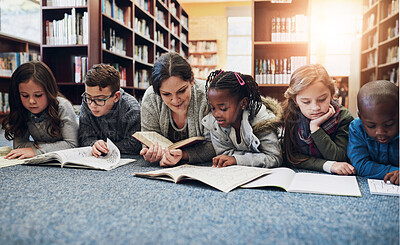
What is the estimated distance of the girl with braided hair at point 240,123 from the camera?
127cm

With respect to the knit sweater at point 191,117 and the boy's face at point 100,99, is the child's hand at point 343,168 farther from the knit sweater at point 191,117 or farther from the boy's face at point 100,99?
the boy's face at point 100,99

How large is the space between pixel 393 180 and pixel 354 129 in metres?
0.22

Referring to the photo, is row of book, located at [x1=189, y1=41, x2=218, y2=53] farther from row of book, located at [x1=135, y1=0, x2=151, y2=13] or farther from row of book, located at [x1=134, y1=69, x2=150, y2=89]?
row of book, located at [x1=134, y1=69, x2=150, y2=89]

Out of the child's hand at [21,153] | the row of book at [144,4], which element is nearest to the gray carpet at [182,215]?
the child's hand at [21,153]

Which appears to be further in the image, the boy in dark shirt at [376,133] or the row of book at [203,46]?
the row of book at [203,46]

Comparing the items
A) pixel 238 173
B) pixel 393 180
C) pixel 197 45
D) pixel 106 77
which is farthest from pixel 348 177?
pixel 197 45

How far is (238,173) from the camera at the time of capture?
1.14m

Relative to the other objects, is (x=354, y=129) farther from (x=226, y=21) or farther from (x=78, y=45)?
(x=226, y=21)

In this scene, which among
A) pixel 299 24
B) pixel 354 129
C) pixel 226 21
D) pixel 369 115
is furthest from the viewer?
pixel 226 21

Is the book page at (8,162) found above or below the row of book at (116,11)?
below

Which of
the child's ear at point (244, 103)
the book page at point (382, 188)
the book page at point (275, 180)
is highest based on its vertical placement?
the child's ear at point (244, 103)

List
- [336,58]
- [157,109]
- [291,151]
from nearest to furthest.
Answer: [291,151] → [157,109] → [336,58]

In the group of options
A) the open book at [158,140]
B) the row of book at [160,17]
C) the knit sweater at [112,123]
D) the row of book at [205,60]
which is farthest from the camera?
the row of book at [205,60]

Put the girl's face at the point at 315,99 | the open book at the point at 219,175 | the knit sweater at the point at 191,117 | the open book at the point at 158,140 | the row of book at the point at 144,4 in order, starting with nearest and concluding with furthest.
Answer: the open book at the point at 219,175, the girl's face at the point at 315,99, the open book at the point at 158,140, the knit sweater at the point at 191,117, the row of book at the point at 144,4
